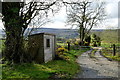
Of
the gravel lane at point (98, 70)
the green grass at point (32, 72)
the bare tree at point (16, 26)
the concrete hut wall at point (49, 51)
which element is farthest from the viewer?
the concrete hut wall at point (49, 51)

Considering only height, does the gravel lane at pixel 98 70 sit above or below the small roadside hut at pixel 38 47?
below

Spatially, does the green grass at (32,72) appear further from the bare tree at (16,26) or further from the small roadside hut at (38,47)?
the small roadside hut at (38,47)

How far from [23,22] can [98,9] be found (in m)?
24.5

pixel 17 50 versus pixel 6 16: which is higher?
pixel 6 16

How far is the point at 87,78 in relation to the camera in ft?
19.7

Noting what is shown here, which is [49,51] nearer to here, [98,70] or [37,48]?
[37,48]

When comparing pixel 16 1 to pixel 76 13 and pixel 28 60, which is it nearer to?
pixel 28 60

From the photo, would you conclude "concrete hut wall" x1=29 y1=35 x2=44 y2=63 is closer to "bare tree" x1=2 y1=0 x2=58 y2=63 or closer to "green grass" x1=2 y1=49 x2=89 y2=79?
"bare tree" x1=2 y1=0 x2=58 y2=63

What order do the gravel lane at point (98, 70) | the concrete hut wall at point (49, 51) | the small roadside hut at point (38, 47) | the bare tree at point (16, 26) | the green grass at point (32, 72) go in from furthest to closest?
the concrete hut wall at point (49, 51), the small roadside hut at point (38, 47), the bare tree at point (16, 26), the gravel lane at point (98, 70), the green grass at point (32, 72)

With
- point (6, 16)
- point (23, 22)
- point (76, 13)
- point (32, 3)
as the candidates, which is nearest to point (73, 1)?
point (32, 3)

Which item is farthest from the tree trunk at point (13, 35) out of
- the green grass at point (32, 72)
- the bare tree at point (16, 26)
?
the green grass at point (32, 72)

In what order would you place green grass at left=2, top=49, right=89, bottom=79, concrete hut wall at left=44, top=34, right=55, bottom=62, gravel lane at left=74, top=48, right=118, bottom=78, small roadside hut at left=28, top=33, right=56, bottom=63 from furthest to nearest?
1. concrete hut wall at left=44, top=34, right=55, bottom=62
2. small roadside hut at left=28, top=33, right=56, bottom=63
3. gravel lane at left=74, top=48, right=118, bottom=78
4. green grass at left=2, top=49, right=89, bottom=79

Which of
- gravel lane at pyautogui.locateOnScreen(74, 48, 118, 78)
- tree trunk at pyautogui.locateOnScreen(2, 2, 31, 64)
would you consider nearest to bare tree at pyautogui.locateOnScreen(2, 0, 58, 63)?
tree trunk at pyautogui.locateOnScreen(2, 2, 31, 64)

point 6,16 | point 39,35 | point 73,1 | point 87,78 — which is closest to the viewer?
point 87,78
